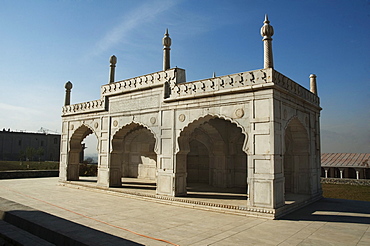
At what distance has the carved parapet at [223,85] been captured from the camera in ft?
30.5

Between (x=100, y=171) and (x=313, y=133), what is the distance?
10.2 metres

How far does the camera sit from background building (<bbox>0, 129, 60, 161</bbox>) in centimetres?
4803

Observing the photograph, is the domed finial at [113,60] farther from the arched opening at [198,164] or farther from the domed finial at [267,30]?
the domed finial at [267,30]

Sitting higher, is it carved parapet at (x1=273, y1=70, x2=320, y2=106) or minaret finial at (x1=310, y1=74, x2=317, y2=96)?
minaret finial at (x1=310, y1=74, x2=317, y2=96)

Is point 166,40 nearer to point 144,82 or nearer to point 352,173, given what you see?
point 144,82

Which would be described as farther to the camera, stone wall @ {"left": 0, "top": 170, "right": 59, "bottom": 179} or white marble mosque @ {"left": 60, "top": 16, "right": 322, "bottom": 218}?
stone wall @ {"left": 0, "top": 170, "right": 59, "bottom": 179}

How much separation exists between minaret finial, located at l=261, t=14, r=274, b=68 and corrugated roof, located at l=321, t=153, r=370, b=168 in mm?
23292

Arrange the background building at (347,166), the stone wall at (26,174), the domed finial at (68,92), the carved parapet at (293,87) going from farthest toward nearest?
the background building at (347,166)
the stone wall at (26,174)
the domed finial at (68,92)
the carved parapet at (293,87)

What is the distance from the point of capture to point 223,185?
46.9ft

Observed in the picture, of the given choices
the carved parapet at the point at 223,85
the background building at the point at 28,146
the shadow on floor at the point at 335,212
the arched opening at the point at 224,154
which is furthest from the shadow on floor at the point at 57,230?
the background building at the point at 28,146

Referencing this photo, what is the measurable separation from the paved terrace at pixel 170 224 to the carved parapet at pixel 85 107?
5.33m

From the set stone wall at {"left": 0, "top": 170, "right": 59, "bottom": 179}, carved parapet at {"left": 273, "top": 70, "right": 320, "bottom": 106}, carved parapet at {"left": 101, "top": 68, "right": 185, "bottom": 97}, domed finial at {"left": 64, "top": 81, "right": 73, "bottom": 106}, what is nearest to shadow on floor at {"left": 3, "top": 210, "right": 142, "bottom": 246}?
carved parapet at {"left": 273, "top": 70, "right": 320, "bottom": 106}

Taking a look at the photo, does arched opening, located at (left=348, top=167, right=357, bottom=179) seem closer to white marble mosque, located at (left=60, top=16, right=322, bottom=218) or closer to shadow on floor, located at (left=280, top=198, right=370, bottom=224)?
white marble mosque, located at (left=60, top=16, right=322, bottom=218)

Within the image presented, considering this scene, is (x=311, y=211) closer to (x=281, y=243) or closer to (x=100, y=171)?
(x=281, y=243)
